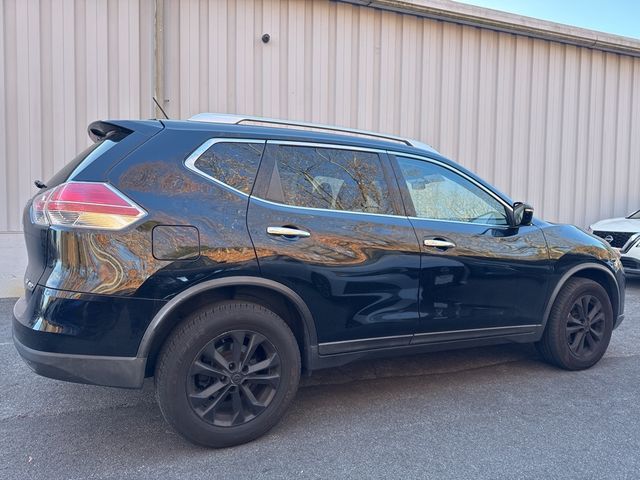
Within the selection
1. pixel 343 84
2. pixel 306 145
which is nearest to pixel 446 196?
A: pixel 306 145

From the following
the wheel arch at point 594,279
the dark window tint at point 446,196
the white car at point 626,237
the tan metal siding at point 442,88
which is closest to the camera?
the dark window tint at point 446,196

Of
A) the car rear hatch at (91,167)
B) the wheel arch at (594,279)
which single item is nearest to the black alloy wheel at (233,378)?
the car rear hatch at (91,167)

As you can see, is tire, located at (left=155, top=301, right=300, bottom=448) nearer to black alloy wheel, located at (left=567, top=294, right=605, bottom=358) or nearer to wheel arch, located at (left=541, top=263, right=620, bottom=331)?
wheel arch, located at (left=541, top=263, right=620, bottom=331)

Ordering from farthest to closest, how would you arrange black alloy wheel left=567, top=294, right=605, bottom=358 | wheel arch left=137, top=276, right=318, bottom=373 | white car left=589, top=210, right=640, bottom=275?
white car left=589, top=210, right=640, bottom=275
black alloy wheel left=567, top=294, right=605, bottom=358
wheel arch left=137, top=276, right=318, bottom=373

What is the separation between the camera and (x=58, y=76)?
7.18 meters

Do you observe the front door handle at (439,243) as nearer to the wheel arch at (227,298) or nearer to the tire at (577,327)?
the wheel arch at (227,298)

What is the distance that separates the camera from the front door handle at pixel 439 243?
3.31 m

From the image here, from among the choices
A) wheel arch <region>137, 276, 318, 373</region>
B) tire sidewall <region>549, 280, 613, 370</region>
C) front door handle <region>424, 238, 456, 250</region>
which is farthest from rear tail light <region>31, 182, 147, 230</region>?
tire sidewall <region>549, 280, 613, 370</region>

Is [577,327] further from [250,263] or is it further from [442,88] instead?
[442,88]

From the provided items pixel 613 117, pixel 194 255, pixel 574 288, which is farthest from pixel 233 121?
pixel 613 117

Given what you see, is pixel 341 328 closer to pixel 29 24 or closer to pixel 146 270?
pixel 146 270

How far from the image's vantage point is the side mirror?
3.71 metres

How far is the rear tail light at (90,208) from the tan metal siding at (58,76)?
5.36 metres

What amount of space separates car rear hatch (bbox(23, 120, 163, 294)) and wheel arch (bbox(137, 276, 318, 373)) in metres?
0.66
